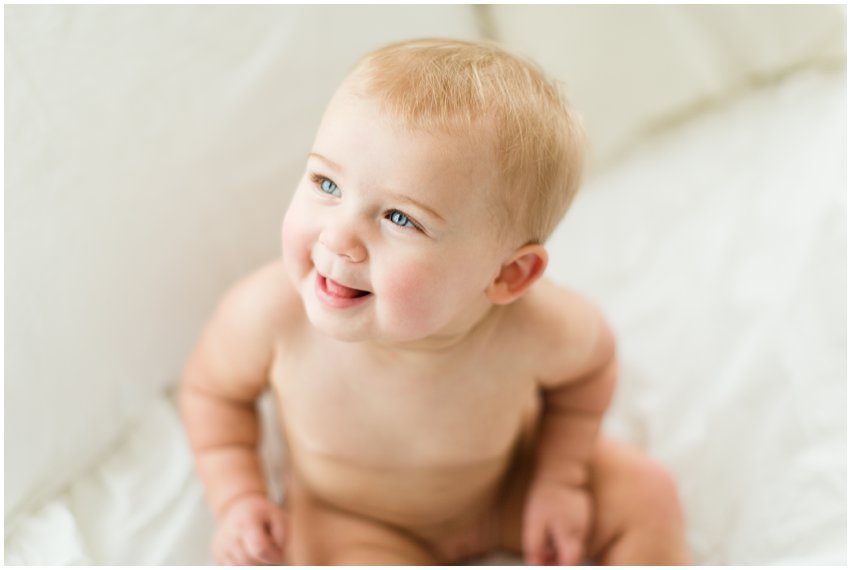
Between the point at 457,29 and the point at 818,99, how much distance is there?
1.88 ft

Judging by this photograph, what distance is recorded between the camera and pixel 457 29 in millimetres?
1135

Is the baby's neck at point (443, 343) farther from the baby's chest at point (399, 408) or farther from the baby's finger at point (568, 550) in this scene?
the baby's finger at point (568, 550)

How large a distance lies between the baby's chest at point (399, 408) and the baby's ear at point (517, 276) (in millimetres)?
93

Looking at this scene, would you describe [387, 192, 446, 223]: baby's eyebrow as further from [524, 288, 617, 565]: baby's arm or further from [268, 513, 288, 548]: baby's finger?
[268, 513, 288, 548]: baby's finger

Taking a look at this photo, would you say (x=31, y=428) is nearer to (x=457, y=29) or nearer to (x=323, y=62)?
(x=323, y=62)

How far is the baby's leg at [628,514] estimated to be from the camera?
0.92 meters

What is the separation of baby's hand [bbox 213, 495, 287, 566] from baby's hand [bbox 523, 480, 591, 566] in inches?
9.8

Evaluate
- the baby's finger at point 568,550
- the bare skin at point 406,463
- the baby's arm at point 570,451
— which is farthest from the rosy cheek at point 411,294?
the baby's finger at point 568,550

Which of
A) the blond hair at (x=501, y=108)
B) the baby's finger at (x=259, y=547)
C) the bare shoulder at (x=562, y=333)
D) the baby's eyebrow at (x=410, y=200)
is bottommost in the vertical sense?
the baby's finger at (x=259, y=547)

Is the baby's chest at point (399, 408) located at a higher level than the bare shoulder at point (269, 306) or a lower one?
lower

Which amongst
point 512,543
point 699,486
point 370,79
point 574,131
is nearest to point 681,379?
point 699,486

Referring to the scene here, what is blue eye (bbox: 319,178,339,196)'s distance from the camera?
72cm

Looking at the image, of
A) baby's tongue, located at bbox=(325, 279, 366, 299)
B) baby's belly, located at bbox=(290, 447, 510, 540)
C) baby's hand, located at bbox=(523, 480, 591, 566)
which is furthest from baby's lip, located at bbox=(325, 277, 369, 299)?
baby's hand, located at bbox=(523, 480, 591, 566)

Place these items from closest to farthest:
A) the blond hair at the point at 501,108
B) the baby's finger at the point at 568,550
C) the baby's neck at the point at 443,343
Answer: the blond hair at the point at 501,108
the baby's neck at the point at 443,343
the baby's finger at the point at 568,550
